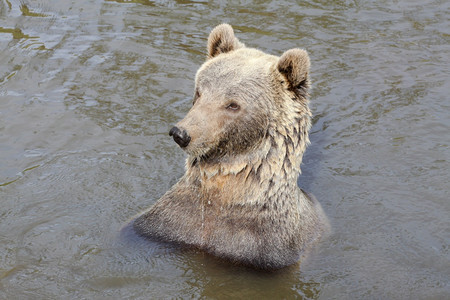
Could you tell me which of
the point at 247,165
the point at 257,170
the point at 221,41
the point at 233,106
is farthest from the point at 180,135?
the point at 221,41

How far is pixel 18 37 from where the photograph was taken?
1080 centimetres

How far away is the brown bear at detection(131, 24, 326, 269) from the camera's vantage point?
5949 mm

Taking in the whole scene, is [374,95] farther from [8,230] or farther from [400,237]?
[8,230]

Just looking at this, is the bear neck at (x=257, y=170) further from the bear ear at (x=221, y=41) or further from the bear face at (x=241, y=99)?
the bear ear at (x=221, y=41)

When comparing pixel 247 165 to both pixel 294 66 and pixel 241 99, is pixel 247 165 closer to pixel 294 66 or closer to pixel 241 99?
pixel 241 99

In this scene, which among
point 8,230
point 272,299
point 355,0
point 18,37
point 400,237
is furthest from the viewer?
point 355,0

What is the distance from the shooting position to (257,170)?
A: 6086 millimetres

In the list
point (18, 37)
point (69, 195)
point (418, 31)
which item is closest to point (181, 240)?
point (69, 195)

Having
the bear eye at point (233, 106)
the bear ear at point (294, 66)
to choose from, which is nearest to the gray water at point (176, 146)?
the bear eye at point (233, 106)

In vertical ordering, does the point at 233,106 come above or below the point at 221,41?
below

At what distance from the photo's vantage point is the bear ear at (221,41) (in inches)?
258

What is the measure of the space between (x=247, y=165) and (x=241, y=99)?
0.64 meters

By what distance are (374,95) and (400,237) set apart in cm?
329

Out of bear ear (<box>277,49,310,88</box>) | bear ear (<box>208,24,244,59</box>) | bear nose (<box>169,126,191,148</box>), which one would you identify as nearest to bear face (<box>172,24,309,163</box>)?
bear ear (<box>277,49,310,88</box>)
